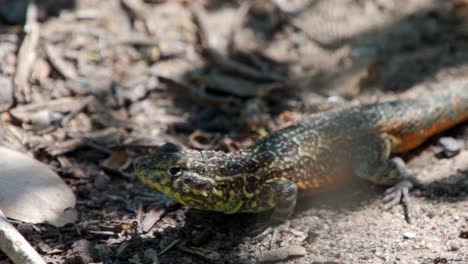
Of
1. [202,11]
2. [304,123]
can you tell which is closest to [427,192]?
[304,123]

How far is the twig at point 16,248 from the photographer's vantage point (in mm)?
4875

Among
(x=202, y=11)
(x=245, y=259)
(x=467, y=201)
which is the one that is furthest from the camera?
(x=202, y=11)

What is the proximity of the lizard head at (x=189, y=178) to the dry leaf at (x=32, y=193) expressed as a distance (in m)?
0.96

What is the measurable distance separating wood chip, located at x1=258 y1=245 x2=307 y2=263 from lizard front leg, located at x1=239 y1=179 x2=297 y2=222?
557 mm

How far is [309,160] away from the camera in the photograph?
643cm

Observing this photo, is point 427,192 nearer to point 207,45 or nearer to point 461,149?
point 461,149

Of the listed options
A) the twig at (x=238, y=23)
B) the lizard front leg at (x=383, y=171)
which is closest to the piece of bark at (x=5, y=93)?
the twig at (x=238, y=23)

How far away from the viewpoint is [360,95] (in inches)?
328

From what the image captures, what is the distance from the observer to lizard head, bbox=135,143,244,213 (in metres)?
5.58

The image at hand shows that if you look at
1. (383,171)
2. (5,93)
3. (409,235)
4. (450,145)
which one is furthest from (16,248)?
(450,145)

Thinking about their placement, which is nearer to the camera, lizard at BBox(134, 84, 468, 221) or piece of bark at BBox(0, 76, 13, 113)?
lizard at BBox(134, 84, 468, 221)

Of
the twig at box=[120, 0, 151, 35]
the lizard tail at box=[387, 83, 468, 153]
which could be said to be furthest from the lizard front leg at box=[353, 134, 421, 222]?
the twig at box=[120, 0, 151, 35]

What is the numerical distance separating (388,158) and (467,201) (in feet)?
3.50

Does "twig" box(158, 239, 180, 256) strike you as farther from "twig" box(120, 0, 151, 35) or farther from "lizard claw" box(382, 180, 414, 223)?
"twig" box(120, 0, 151, 35)
